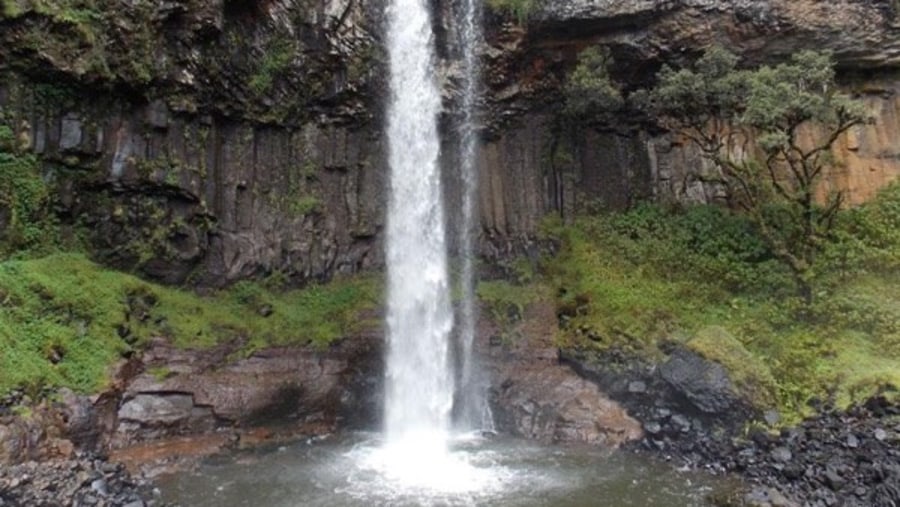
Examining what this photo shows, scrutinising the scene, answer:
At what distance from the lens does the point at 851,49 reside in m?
20.7

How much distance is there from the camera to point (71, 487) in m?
12.0

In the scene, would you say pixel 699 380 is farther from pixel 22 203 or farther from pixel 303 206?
pixel 22 203

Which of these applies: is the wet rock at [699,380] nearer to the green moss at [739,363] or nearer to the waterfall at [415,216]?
the green moss at [739,363]

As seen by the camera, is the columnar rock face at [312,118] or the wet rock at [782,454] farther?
the columnar rock face at [312,118]

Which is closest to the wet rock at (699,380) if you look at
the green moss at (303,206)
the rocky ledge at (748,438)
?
the rocky ledge at (748,438)

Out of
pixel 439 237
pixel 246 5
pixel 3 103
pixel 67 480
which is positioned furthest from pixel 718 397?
pixel 3 103

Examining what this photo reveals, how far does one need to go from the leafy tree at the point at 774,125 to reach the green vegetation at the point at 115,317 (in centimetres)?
1151

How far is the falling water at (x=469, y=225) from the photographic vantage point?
18.7 m

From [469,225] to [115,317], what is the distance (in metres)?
12.0

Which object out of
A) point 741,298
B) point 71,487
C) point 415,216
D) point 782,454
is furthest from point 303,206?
point 782,454

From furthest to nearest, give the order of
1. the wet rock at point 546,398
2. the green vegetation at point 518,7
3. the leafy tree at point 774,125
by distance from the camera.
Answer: the green vegetation at point 518,7
the leafy tree at point 774,125
the wet rock at point 546,398

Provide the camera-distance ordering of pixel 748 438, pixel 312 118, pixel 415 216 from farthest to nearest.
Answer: pixel 312 118 < pixel 415 216 < pixel 748 438

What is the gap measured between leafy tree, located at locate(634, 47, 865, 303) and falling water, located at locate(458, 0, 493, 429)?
19.3 ft

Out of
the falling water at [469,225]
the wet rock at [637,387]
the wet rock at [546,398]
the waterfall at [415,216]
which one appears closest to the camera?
the wet rock at [546,398]
